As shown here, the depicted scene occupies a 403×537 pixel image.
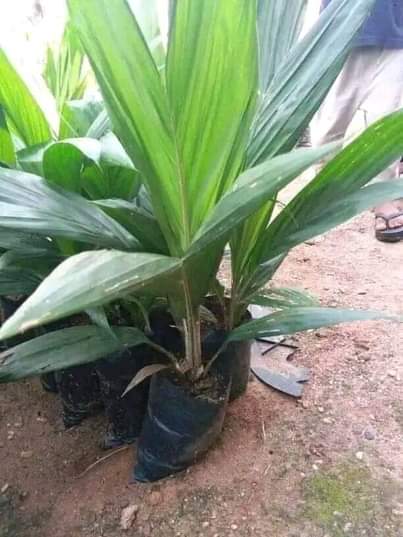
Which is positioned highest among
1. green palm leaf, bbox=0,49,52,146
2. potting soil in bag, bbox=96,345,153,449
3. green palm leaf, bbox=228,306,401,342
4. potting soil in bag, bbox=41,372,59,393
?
green palm leaf, bbox=0,49,52,146

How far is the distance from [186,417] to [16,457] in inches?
16.5

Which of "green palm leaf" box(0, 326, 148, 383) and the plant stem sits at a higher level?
"green palm leaf" box(0, 326, 148, 383)

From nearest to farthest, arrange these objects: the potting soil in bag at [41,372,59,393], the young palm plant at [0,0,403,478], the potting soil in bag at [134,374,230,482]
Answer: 1. the young palm plant at [0,0,403,478]
2. the potting soil in bag at [134,374,230,482]
3. the potting soil in bag at [41,372,59,393]

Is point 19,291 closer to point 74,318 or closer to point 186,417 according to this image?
point 74,318

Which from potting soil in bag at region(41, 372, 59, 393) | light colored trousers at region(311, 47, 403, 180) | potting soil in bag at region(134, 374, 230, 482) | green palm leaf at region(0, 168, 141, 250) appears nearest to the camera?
green palm leaf at region(0, 168, 141, 250)

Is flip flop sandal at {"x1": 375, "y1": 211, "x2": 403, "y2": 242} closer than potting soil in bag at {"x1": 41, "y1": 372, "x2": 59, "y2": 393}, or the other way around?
potting soil in bag at {"x1": 41, "y1": 372, "x2": 59, "y2": 393}

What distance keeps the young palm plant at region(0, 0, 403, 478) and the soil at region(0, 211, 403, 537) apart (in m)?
0.19

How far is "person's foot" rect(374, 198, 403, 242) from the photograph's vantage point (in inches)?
74.0

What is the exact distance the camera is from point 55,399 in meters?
1.30

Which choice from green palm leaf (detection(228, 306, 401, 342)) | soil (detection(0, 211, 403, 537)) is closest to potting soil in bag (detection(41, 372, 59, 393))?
soil (detection(0, 211, 403, 537))

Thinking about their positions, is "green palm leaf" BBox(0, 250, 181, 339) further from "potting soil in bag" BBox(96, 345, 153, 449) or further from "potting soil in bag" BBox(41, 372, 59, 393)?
"potting soil in bag" BBox(41, 372, 59, 393)

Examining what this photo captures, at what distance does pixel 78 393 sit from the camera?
1.17 meters

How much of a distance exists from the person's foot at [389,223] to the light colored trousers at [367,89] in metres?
0.11

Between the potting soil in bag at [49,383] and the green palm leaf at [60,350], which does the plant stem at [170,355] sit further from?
the potting soil in bag at [49,383]
